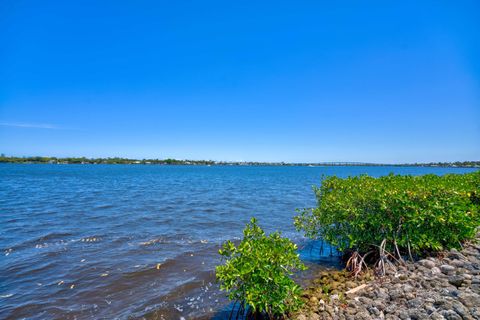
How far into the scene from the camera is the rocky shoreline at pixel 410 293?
573cm

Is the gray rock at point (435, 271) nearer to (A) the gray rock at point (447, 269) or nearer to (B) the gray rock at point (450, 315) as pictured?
(A) the gray rock at point (447, 269)

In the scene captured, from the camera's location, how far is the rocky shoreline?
5.73 m

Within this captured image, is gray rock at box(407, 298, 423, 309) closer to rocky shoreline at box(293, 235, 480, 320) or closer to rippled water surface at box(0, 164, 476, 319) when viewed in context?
rocky shoreline at box(293, 235, 480, 320)

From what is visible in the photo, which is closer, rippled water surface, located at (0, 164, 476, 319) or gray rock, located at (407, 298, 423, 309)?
gray rock, located at (407, 298, 423, 309)

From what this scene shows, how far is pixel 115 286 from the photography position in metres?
9.90

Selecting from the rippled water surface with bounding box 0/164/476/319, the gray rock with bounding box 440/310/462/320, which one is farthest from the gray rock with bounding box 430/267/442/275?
the rippled water surface with bounding box 0/164/476/319

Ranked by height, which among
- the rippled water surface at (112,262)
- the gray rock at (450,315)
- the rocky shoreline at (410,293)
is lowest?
the rippled water surface at (112,262)

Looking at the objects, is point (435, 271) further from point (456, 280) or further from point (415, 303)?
point (415, 303)

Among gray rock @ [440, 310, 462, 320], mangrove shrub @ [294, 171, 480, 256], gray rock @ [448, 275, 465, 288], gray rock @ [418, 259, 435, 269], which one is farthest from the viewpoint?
mangrove shrub @ [294, 171, 480, 256]

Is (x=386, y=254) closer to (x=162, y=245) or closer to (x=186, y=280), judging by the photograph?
(x=186, y=280)

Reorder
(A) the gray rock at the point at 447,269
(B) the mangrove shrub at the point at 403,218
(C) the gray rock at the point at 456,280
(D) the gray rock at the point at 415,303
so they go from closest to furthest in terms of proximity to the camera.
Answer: (D) the gray rock at the point at 415,303
(C) the gray rock at the point at 456,280
(A) the gray rock at the point at 447,269
(B) the mangrove shrub at the point at 403,218

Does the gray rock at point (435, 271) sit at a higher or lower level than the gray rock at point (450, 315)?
lower

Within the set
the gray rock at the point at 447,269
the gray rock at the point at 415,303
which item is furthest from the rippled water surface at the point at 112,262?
the gray rock at the point at 447,269

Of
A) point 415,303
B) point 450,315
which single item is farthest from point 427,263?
point 450,315
